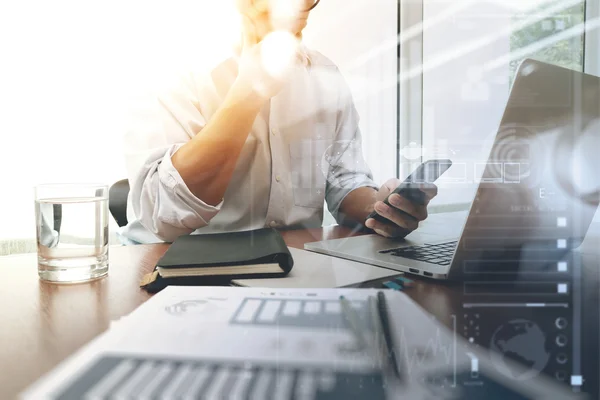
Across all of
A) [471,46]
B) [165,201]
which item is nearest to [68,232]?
[165,201]

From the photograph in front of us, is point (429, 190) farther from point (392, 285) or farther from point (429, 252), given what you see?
point (392, 285)

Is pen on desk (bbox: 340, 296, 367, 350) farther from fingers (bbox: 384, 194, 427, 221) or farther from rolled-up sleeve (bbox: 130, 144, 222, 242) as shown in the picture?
rolled-up sleeve (bbox: 130, 144, 222, 242)

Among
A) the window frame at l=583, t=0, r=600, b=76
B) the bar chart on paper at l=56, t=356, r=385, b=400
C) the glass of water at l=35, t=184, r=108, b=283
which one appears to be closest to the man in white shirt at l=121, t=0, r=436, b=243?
the glass of water at l=35, t=184, r=108, b=283

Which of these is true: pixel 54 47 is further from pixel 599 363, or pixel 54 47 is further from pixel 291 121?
pixel 599 363

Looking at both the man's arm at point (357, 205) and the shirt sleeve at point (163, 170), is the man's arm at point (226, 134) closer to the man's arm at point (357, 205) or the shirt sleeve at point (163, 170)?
the shirt sleeve at point (163, 170)

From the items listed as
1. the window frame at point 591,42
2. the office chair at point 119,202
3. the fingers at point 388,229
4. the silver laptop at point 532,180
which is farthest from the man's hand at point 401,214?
the window frame at point 591,42

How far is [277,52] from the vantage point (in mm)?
762

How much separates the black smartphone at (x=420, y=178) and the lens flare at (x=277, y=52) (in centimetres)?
33

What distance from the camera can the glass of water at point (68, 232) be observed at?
0.40 metres

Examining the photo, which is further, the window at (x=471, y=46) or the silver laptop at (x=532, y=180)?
the window at (x=471, y=46)

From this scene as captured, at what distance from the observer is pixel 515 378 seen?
0.64 feet

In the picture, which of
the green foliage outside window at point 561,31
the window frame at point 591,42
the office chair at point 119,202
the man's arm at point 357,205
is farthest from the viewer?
the window frame at point 591,42

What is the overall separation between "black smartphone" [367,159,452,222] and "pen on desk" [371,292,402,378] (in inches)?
8.2

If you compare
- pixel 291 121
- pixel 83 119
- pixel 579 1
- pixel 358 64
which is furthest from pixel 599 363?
pixel 579 1
